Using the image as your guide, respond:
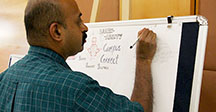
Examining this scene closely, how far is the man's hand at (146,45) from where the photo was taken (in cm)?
105

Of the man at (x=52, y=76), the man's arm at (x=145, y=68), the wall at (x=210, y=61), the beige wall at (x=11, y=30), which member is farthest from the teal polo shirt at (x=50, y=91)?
the beige wall at (x=11, y=30)

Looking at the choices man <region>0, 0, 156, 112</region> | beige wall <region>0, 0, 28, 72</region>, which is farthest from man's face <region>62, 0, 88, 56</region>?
beige wall <region>0, 0, 28, 72</region>

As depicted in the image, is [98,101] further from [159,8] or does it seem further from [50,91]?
[159,8]

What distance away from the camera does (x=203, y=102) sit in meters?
1.27

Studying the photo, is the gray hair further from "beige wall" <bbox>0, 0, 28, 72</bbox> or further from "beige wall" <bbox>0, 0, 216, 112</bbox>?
"beige wall" <bbox>0, 0, 28, 72</bbox>

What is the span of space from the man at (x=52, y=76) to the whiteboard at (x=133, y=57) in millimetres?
233

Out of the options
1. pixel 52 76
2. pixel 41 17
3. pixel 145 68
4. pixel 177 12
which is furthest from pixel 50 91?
pixel 177 12

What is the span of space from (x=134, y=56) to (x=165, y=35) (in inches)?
6.7

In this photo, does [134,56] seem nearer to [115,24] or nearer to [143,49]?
[143,49]

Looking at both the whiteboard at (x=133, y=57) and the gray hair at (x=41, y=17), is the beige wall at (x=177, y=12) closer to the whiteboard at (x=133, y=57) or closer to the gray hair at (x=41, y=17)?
the whiteboard at (x=133, y=57)

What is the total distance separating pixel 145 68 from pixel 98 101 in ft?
1.24

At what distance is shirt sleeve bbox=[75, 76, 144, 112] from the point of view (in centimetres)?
71

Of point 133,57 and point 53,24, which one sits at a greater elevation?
point 53,24

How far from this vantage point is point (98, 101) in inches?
29.0
